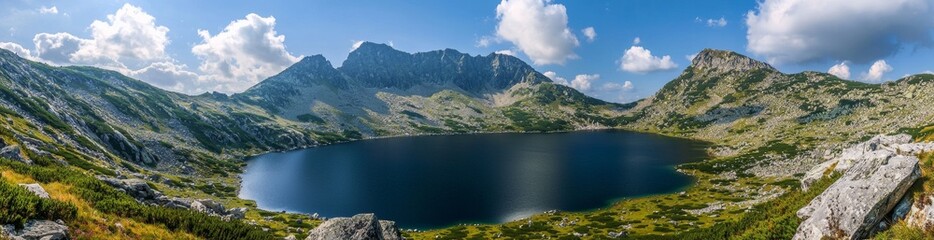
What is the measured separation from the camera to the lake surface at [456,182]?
9662 centimetres

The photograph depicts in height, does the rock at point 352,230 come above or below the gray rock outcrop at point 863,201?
below

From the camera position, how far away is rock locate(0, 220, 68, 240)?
1647cm

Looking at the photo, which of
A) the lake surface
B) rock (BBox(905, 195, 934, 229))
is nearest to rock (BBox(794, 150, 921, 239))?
rock (BBox(905, 195, 934, 229))

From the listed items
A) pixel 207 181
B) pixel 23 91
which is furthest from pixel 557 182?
pixel 23 91

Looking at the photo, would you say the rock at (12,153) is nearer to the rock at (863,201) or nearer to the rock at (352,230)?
the rock at (352,230)

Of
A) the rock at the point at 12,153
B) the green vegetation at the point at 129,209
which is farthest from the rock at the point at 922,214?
the rock at the point at 12,153

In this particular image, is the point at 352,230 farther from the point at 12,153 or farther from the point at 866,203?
the point at 12,153

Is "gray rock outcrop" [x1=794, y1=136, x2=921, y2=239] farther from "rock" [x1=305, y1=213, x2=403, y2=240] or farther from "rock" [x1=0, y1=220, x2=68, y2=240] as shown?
"rock" [x1=0, y1=220, x2=68, y2=240]

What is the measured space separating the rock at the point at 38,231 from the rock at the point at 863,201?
113ft

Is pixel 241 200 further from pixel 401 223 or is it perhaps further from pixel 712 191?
pixel 712 191

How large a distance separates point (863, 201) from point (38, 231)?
3619cm

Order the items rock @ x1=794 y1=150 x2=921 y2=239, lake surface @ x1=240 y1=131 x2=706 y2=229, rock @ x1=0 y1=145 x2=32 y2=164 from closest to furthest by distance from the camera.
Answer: rock @ x1=794 y1=150 x2=921 y2=239, rock @ x1=0 y1=145 x2=32 y2=164, lake surface @ x1=240 y1=131 x2=706 y2=229

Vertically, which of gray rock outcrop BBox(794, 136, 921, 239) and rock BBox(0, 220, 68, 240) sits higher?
gray rock outcrop BBox(794, 136, 921, 239)

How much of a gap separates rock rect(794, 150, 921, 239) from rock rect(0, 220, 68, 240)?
3437 centimetres
